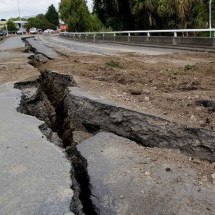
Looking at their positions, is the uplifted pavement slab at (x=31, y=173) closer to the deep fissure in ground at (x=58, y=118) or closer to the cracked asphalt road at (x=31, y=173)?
the cracked asphalt road at (x=31, y=173)

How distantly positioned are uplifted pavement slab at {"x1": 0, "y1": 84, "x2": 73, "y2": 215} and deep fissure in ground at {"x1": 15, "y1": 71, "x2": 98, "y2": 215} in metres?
0.10

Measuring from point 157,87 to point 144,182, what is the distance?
133 inches

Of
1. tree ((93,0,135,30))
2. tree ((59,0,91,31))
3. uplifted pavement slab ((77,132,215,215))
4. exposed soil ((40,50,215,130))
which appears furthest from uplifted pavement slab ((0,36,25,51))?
tree ((59,0,91,31))

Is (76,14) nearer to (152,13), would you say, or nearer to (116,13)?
(116,13)

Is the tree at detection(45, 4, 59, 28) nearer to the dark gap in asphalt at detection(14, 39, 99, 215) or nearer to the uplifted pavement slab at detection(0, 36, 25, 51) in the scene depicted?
the uplifted pavement slab at detection(0, 36, 25, 51)

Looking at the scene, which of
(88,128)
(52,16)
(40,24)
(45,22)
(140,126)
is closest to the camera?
(140,126)

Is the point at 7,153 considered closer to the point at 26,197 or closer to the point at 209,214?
the point at 26,197

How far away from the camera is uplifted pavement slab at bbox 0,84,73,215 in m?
3.02

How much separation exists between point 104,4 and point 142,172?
30447 millimetres

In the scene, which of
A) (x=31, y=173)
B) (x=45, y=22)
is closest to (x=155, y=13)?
(x=31, y=173)

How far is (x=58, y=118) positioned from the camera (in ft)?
21.6

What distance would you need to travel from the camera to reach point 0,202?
3.09 metres

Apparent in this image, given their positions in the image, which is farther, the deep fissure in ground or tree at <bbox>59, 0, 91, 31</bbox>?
tree at <bbox>59, 0, 91, 31</bbox>

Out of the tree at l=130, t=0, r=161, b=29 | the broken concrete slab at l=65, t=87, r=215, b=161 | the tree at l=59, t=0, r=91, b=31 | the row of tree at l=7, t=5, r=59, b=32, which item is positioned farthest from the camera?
the row of tree at l=7, t=5, r=59, b=32
